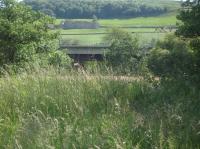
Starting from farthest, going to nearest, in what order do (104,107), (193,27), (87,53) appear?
(87,53), (193,27), (104,107)

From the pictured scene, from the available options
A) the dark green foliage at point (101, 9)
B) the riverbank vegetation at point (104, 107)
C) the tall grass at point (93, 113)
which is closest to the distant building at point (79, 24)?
the dark green foliage at point (101, 9)

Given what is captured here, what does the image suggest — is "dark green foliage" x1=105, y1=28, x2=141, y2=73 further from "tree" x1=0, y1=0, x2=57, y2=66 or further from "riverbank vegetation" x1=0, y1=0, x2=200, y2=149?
"tree" x1=0, y1=0, x2=57, y2=66

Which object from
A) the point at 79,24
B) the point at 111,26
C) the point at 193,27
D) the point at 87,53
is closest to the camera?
the point at 193,27

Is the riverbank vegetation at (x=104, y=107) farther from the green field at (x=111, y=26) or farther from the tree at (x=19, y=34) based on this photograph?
the green field at (x=111, y=26)

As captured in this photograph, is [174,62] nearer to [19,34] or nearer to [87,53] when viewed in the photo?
[19,34]

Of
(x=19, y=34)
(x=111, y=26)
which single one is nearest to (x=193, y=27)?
(x=19, y=34)

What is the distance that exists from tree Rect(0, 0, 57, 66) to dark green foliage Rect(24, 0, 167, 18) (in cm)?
9361

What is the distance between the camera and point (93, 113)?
481 cm

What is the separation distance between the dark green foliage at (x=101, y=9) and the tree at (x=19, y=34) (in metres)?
93.6

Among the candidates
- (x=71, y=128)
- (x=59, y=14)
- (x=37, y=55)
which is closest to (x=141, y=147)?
(x=71, y=128)

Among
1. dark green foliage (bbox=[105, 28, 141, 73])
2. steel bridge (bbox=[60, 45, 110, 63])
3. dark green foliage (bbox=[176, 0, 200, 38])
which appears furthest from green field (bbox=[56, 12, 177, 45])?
dark green foliage (bbox=[176, 0, 200, 38])

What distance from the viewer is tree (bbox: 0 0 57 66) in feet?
55.8

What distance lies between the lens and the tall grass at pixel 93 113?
3.86m

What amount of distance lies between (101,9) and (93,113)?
441ft
